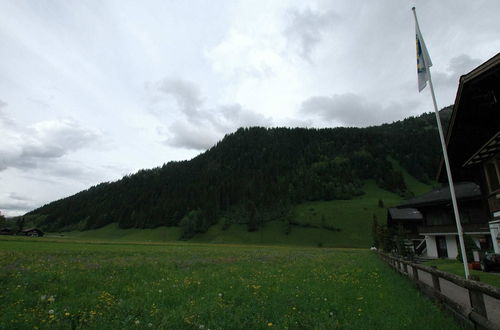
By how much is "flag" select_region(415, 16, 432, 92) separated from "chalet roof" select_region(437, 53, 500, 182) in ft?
5.25

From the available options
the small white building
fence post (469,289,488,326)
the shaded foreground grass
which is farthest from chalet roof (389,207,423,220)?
fence post (469,289,488,326)

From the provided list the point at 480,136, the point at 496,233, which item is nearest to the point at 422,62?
the point at 480,136

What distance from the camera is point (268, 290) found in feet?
36.0

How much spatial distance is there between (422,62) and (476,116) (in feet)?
22.7

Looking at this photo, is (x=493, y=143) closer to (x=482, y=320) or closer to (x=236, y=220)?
(x=482, y=320)

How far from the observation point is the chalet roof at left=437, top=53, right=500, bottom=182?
Answer: 45.9ft

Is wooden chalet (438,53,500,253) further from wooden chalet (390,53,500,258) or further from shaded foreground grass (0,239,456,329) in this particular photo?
shaded foreground grass (0,239,456,329)

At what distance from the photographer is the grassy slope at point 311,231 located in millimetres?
124062

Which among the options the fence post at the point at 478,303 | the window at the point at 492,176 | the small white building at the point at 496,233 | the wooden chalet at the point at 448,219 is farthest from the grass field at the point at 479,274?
the wooden chalet at the point at 448,219

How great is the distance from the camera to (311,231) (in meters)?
136

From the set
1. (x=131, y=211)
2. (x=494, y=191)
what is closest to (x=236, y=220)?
(x=131, y=211)

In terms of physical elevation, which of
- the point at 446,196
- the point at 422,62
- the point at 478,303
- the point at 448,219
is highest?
the point at 422,62

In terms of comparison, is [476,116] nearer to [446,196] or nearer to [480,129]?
[480,129]

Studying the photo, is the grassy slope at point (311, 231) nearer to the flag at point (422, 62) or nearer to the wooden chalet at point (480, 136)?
the wooden chalet at point (480, 136)
